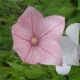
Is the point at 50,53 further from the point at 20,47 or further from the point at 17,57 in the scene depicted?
the point at 17,57

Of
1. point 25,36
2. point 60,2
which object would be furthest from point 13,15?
point 25,36

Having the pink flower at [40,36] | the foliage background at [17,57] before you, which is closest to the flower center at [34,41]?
the pink flower at [40,36]

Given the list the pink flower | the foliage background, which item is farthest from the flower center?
the foliage background

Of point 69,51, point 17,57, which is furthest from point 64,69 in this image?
point 17,57

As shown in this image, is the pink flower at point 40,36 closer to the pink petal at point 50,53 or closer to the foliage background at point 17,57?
the pink petal at point 50,53

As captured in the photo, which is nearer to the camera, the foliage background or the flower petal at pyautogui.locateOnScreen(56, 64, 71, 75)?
the flower petal at pyautogui.locateOnScreen(56, 64, 71, 75)

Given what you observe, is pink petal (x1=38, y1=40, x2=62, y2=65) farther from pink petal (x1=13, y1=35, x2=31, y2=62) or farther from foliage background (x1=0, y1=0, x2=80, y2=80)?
foliage background (x1=0, y1=0, x2=80, y2=80)
